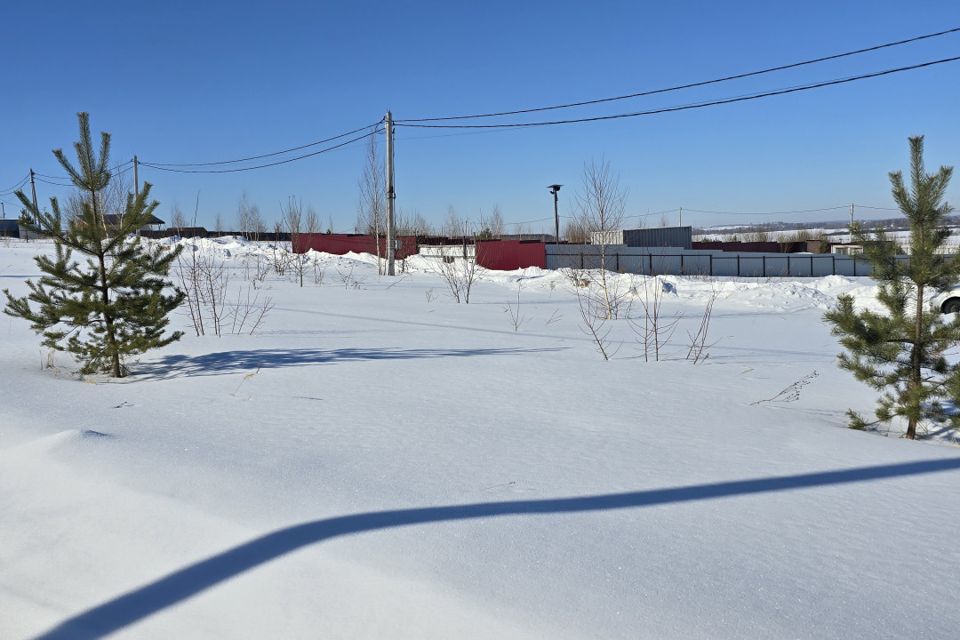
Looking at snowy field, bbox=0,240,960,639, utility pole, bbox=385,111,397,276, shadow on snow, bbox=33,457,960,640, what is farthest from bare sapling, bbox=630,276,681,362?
utility pole, bbox=385,111,397,276

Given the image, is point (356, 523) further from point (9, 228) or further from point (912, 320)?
point (9, 228)

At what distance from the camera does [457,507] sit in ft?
9.92

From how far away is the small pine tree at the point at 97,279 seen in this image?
5598 millimetres

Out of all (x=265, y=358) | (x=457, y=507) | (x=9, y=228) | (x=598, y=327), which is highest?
A: (x=9, y=228)

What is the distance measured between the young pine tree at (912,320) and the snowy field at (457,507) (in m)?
0.40

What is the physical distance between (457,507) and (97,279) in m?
4.43

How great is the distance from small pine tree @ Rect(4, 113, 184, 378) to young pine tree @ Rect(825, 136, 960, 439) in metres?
5.48

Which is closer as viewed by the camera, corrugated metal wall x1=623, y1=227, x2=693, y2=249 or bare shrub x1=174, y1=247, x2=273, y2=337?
bare shrub x1=174, y1=247, x2=273, y2=337

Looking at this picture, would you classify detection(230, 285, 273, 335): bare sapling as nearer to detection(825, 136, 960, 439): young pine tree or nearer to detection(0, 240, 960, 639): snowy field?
detection(0, 240, 960, 639): snowy field

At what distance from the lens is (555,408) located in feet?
16.6

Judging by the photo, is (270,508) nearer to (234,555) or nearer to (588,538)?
(234,555)

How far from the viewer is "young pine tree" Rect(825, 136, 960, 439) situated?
4891mm

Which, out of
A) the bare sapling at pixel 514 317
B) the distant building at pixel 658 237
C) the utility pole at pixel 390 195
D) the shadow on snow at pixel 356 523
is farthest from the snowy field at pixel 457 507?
the distant building at pixel 658 237

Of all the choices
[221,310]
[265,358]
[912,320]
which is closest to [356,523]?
[265,358]
